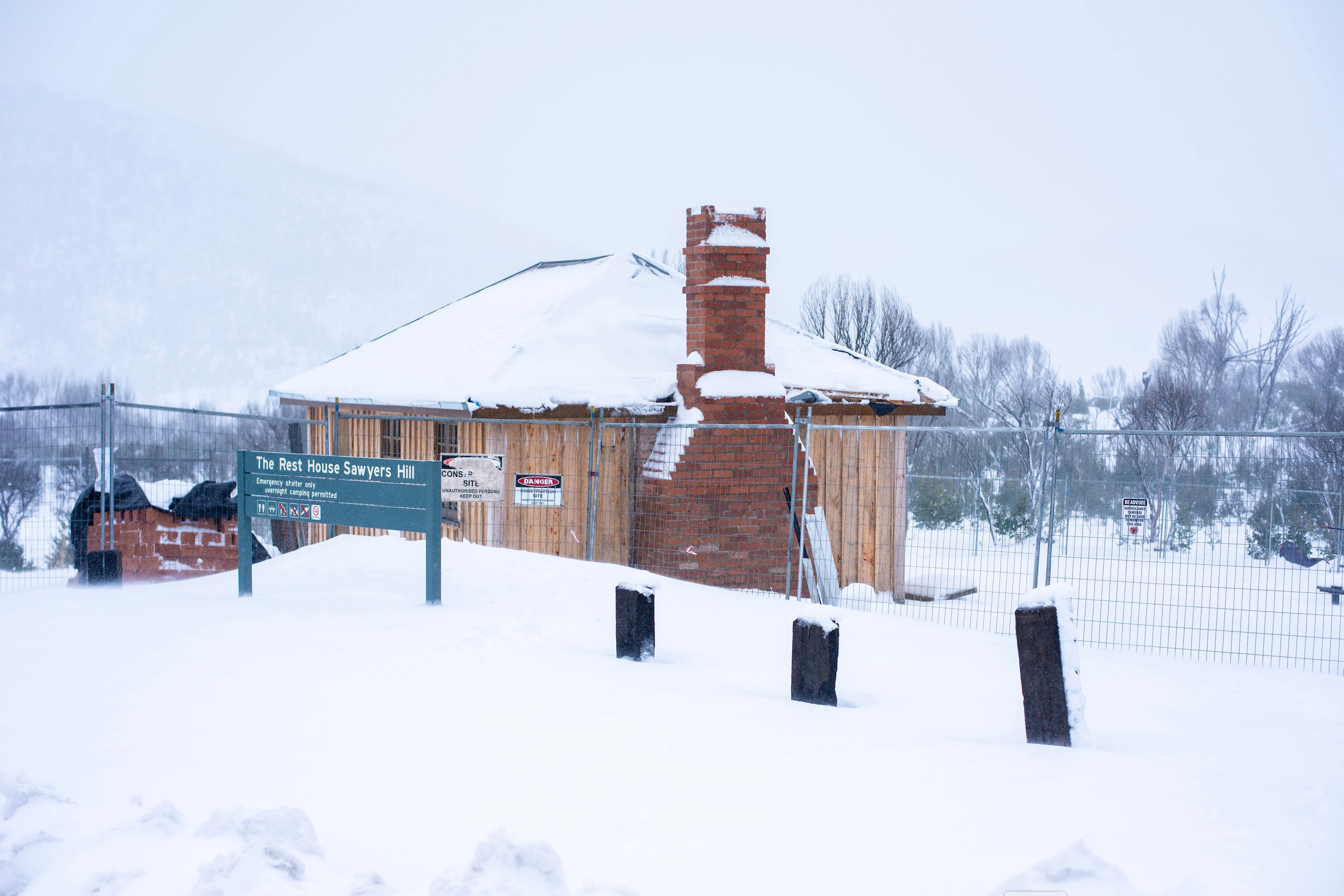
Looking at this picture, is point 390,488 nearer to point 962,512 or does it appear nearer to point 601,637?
point 601,637

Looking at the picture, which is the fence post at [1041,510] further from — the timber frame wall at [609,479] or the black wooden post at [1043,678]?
the black wooden post at [1043,678]

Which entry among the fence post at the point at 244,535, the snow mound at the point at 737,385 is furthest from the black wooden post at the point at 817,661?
the snow mound at the point at 737,385

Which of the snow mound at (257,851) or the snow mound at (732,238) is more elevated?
the snow mound at (732,238)

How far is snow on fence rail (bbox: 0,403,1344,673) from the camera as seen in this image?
888cm

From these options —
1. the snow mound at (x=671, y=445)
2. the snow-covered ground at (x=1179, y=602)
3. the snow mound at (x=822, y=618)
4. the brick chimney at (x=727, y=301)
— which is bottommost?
the snow-covered ground at (x=1179, y=602)

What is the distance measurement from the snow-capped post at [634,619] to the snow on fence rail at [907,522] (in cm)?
292

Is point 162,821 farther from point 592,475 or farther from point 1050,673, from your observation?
point 592,475

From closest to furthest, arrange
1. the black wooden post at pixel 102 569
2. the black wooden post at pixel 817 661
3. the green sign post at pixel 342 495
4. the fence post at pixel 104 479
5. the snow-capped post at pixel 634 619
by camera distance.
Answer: the black wooden post at pixel 817 661
the snow-capped post at pixel 634 619
the green sign post at pixel 342 495
the black wooden post at pixel 102 569
the fence post at pixel 104 479

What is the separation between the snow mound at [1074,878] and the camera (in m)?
3.07

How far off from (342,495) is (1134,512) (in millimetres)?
6791

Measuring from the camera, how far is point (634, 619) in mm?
6746

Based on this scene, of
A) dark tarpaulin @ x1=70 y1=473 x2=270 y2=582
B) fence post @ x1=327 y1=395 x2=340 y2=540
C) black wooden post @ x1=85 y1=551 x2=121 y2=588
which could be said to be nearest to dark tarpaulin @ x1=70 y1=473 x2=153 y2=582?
dark tarpaulin @ x1=70 y1=473 x2=270 y2=582

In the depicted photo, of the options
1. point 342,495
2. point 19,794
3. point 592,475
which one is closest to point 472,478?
point 592,475

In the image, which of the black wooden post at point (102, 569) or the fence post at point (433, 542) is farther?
the black wooden post at point (102, 569)
